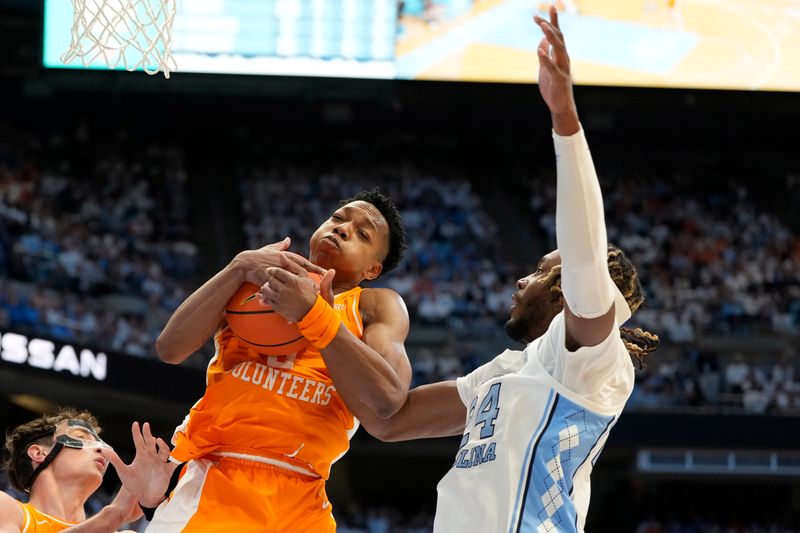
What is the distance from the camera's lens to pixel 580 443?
281 centimetres

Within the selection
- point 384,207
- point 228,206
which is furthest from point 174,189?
point 384,207

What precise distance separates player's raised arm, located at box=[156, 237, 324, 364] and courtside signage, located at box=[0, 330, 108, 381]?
25.4 ft

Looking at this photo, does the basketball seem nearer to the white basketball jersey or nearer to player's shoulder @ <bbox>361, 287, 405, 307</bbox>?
player's shoulder @ <bbox>361, 287, 405, 307</bbox>

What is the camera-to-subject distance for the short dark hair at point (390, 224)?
3.73 meters

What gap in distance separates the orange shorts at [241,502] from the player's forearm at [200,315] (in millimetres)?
364

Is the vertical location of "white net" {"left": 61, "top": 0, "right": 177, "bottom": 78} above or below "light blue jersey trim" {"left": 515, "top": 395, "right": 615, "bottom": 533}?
above

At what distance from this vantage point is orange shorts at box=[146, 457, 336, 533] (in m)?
3.18

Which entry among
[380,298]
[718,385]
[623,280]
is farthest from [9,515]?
[718,385]

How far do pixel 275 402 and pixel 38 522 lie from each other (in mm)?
1565

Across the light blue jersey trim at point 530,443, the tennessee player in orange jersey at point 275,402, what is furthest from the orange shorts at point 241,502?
the light blue jersey trim at point 530,443

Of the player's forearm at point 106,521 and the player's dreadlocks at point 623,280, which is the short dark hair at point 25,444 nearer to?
the player's forearm at point 106,521

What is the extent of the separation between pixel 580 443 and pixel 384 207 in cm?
126

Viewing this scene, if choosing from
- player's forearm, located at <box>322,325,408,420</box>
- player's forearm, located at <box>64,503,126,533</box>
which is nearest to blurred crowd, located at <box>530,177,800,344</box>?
player's forearm, located at <box>64,503,126,533</box>

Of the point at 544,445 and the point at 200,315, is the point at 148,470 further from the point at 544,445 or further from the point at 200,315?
the point at 544,445
